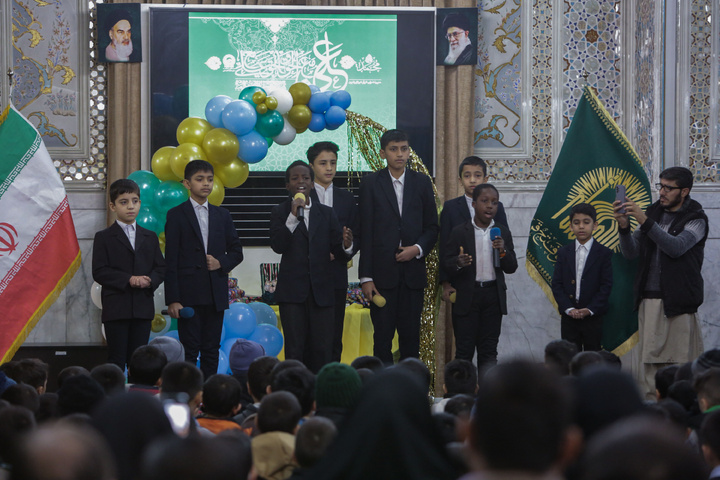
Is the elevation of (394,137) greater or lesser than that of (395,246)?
greater

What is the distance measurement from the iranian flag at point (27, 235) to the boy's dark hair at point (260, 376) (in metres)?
1.86

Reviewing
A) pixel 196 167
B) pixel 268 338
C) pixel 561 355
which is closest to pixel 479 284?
pixel 561 355

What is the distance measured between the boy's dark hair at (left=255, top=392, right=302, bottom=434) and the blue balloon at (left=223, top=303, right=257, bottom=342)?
298 cm

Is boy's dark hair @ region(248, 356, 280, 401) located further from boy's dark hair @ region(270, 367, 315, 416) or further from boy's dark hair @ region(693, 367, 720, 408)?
boy's dark hair @ region(693, 367, 720, 408)

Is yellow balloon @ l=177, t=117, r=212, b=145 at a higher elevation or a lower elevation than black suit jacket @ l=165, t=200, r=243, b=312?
higher

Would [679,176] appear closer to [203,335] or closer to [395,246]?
[395,246]

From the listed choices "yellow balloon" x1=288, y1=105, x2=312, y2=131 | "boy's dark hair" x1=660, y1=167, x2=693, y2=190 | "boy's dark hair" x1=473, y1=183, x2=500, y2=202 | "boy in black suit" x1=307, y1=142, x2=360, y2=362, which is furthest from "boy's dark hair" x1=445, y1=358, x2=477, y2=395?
"yellow balloon" x1=288, y1=105, x2=312, y2=131

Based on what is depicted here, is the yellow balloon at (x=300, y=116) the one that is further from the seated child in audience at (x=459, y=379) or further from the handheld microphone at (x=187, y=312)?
the seated child in audience at (x=459, y=379)

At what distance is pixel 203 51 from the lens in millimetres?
7172

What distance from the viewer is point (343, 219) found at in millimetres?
5367

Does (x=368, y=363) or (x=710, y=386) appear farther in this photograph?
(x=368, y=363)

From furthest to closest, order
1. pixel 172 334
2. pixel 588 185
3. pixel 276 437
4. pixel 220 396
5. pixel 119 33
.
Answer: pixel 119 33, pixel 588 185, pixel 172 334, pixel 220 396, pixel 276 437

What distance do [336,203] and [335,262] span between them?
0.40 m

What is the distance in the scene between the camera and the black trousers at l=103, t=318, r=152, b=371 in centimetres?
485
